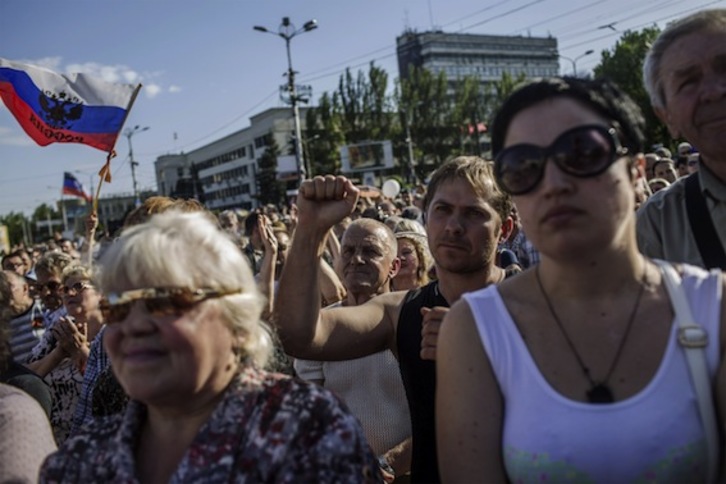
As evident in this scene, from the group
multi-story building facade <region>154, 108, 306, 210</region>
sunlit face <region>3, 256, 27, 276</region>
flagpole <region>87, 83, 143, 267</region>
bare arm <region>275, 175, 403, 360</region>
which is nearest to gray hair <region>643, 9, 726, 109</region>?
bare arm <region>275, 175, 403, 360</region>

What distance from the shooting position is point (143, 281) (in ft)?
5.69

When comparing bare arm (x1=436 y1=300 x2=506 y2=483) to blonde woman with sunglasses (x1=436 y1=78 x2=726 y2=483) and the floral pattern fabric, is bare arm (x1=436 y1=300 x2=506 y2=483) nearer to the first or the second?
blonde woman with sunglasses (x1=436 y1=78 x2=726 y2=483)

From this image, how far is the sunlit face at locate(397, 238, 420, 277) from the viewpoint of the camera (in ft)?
15.0

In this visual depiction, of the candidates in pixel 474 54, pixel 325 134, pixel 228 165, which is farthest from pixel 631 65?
pixel 228 165

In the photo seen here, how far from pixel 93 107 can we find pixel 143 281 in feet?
16.5

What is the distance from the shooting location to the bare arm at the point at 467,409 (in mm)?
1555

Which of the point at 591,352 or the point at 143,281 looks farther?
the point at 143,281

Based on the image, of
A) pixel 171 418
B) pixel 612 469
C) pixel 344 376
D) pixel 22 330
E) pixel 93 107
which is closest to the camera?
pixel 612 469

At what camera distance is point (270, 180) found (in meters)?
73.1

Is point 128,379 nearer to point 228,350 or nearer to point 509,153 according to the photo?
point 228,350

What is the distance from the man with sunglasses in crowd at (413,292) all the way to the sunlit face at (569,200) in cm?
72

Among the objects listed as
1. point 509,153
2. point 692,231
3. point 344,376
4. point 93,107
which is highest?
point 93,107

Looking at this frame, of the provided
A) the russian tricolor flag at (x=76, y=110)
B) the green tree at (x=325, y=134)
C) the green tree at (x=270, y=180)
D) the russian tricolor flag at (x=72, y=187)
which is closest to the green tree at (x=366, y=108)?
the green tree at (x=325, y=134)

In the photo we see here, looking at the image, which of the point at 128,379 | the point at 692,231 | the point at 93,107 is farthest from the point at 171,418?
the point at 93,107
